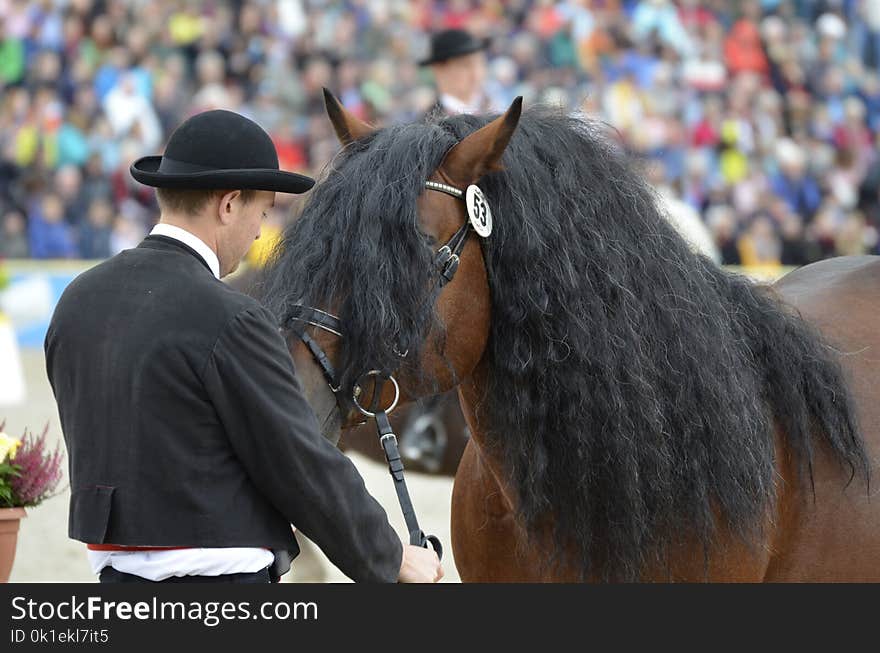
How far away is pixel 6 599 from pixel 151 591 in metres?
0.32

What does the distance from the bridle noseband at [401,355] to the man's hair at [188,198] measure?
0.96 feet

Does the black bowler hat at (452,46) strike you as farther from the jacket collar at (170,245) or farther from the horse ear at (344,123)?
the jacket collar at (170,245)

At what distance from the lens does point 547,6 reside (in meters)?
16.1

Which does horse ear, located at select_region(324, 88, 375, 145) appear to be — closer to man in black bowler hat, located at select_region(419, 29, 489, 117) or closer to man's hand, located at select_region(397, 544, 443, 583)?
man's hand, located at select_region(397, 544, 443, 583)

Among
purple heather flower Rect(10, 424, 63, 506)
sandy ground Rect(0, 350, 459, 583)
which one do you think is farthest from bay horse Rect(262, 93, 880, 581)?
sandy ground Rect(0, 350, 459, 583)

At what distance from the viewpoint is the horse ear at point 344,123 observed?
2947 mm

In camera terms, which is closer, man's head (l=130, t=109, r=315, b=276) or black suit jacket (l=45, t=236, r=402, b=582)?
black suit jacket (l=45, t=236, r=402, b=582)

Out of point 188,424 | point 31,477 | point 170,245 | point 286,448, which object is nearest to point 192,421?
point 188,424

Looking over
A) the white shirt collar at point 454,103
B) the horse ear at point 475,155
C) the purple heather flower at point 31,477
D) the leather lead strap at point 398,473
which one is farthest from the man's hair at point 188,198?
the white shirt collar at point 454,103

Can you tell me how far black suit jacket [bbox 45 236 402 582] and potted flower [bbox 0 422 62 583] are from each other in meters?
1.29

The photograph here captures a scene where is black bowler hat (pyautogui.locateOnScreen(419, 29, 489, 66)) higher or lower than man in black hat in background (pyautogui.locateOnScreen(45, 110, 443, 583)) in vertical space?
higher

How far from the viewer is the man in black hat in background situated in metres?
2.15

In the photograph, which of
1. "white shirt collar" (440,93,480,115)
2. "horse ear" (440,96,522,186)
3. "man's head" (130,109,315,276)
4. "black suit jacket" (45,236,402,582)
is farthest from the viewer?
"white shirt collar" (440,93,480,115)

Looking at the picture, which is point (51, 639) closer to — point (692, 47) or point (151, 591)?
point (151, 591)
